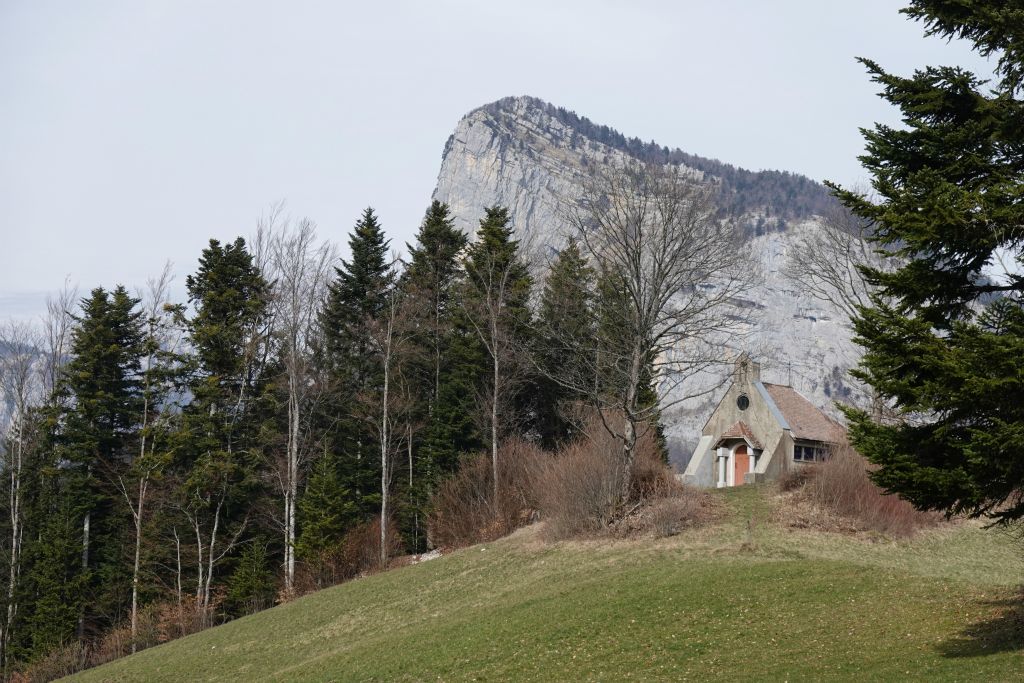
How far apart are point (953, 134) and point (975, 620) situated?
768 cm

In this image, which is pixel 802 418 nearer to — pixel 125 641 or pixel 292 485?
pixel 292 485

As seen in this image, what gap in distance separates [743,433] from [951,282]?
1153 inches

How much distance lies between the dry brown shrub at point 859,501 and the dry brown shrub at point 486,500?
33.4 ft

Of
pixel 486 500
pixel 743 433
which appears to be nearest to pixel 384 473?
pixel 486 500

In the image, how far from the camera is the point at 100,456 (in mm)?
44000

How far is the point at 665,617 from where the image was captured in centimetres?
1856

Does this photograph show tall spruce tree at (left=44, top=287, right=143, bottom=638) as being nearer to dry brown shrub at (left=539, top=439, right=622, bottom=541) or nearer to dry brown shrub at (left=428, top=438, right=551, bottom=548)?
dry brown shrub at (left=428, top=438, right=551, bottom=548)

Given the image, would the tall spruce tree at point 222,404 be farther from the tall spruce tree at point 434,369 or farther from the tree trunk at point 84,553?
the tall spruce tree at point 434,369

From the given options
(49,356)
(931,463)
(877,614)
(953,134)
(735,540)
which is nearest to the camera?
(931,463)

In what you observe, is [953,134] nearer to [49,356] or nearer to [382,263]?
[382,263]

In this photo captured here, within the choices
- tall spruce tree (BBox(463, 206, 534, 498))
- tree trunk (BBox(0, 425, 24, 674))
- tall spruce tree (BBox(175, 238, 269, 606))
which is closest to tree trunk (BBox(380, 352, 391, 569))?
tall spruce tree (BBox(463, 206, 534, 498))

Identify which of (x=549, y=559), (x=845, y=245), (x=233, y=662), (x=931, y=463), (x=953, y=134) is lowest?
(x=233, y=662)

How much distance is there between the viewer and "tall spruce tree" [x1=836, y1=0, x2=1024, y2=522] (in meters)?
10.8

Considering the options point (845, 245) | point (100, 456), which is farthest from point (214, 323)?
point (845, 245)
